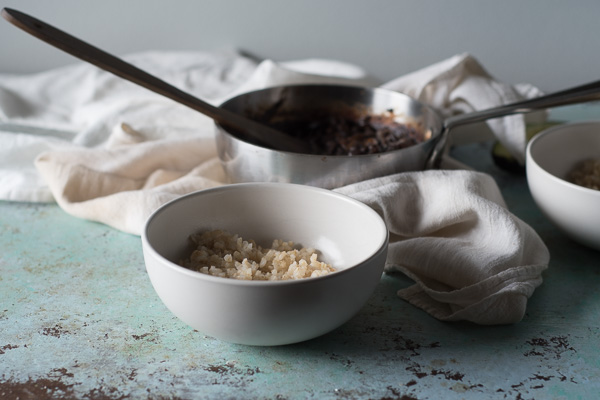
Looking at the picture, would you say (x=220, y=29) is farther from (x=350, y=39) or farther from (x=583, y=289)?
(x=583, y=289)

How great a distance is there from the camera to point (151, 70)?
5.38 ft

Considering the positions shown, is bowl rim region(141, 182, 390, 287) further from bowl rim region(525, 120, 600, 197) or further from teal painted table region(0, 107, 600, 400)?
bowl rim region(525, 120, 600, 197)

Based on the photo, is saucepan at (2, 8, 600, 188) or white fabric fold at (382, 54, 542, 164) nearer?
saucepan at (2, 8, 600, 188)

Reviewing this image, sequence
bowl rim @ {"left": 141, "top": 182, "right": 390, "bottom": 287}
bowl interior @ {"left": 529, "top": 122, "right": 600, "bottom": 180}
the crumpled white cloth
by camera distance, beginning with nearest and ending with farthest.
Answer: bowl rim @ {"left": 141, "top": 182, "right": 390, "bottom": 287} < the crumpled white cloth < bowl interior @ {"left": 529, "top": 122, "right": 600, "bottom": 180}

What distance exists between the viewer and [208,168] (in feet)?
4.09

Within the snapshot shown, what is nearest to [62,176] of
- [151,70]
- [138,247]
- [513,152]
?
[138,247]

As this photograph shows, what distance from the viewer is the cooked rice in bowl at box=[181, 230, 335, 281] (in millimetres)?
811

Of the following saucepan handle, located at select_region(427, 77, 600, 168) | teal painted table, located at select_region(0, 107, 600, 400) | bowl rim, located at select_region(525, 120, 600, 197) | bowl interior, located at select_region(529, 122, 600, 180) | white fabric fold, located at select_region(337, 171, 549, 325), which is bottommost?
teal painted table, located at select_region(0, 107, 600, 400)

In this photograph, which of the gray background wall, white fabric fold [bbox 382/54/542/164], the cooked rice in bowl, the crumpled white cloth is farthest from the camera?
the gray background wall

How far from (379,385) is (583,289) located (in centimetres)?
38

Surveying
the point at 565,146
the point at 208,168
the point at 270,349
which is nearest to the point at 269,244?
the point at 270,349

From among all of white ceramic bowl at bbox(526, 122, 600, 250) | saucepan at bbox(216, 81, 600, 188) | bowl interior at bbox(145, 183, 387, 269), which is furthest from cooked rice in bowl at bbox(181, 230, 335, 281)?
white ceramic bowl at bbox(526, 122, 600, 250)

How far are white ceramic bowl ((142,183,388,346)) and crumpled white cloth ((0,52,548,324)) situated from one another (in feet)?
0.32

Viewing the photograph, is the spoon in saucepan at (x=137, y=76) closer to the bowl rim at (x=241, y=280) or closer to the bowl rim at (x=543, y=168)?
the bowl rim at (x=241, y=280)
